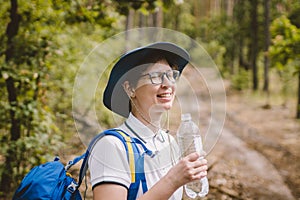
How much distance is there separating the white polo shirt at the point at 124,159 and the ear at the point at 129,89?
0.09 meters

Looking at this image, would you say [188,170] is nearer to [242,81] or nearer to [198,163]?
[198,163]

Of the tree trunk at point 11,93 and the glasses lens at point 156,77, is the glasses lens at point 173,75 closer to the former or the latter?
the glasses lens at point 156,77

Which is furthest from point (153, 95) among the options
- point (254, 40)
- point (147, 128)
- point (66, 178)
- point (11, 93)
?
point (254, 40)

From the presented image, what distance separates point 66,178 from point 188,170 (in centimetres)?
58

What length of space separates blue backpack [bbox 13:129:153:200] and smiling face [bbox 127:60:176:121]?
0.14 metres

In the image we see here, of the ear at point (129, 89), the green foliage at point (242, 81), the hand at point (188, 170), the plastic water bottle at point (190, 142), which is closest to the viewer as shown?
the hand at point (188, 170)

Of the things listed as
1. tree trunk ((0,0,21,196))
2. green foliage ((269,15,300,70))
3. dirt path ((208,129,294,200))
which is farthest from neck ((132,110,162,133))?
dirt path ((208,129,294,200))

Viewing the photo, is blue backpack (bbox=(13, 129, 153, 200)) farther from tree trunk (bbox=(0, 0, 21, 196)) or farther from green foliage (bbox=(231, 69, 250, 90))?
green foliage (bbox=(231, 69, 250, 90))

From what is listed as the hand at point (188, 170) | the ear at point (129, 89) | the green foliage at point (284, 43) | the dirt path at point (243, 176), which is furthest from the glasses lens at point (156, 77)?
the dirt path at point (243, 176)

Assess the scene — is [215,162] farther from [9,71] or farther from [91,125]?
[91,125]

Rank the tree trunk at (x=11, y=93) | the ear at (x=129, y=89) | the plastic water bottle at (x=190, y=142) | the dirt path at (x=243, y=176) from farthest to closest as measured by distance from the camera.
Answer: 1. the dirt path at (x=243, y=176)
2. the tree trunk at (x=11, y=93)
3. the ear at (x=129, y=89)
4. the plastic water bottle at (x=190, y=142)

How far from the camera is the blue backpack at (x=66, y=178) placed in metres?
1.36

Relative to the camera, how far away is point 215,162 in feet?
22.4

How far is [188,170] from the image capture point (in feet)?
4.14
